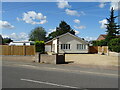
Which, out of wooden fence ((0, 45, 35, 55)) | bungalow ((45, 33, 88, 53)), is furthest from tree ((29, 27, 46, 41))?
wooden fence ((0, 45, 35, 55))

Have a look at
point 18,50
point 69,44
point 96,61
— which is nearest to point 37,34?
point 69,44

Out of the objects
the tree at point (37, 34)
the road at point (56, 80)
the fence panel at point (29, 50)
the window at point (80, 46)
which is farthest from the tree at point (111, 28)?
the tree at point (37, 34)

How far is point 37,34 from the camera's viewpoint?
108000 mm

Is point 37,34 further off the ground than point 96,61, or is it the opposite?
point 37,34

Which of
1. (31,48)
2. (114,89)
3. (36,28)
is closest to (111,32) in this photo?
(31,48)

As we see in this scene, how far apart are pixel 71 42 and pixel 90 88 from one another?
39.9 meters

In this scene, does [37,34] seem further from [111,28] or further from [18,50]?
[18,50]

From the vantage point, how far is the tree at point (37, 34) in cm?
10800

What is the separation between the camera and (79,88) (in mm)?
7734

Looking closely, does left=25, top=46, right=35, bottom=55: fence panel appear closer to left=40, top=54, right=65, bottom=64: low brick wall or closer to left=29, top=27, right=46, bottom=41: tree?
left=40, top=54, right=65, bottom=64: low brick wall

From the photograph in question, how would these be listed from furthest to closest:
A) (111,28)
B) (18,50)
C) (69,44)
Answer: (111,28)
(69,44)
(18,50)

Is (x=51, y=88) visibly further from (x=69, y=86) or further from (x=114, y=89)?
(x=114, y=89)

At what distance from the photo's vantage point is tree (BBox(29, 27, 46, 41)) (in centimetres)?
10800

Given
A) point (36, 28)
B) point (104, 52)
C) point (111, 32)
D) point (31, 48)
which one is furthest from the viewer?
point (36, 28)
